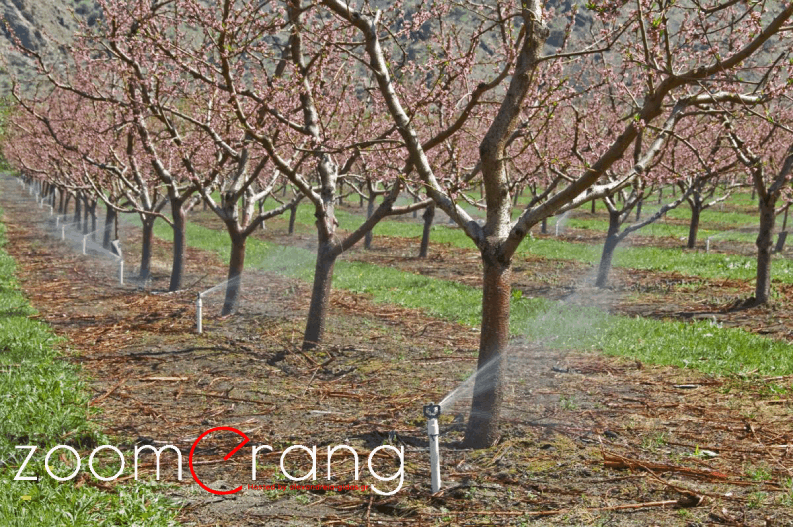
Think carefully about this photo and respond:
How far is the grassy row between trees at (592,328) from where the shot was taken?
895cm

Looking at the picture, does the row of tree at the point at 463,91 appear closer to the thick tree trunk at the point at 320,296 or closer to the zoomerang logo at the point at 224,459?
the thick tree trunk at the point at 320,296

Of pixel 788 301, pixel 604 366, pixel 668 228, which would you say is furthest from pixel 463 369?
pixel 668 228

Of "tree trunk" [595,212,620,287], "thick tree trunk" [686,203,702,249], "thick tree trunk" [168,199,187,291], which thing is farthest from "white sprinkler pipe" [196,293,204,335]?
"thick tree trunk" [686,203,702,249]

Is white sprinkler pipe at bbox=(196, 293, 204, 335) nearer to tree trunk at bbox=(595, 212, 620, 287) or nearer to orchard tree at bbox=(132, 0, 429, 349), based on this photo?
orchard tree at bbox=(132, 0, 429, 349)

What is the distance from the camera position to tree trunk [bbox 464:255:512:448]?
6.07 meters

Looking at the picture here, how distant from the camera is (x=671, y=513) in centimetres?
463

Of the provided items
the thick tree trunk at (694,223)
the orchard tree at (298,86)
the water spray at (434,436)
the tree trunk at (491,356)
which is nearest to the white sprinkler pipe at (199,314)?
the orchard tree at (298,86)

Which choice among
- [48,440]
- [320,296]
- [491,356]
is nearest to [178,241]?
[320,296]

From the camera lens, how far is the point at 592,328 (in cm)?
1138

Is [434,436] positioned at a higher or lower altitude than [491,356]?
lower

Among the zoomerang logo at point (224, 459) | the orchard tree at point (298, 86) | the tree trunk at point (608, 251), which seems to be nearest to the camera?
the zoomerang logo at point (224, 459)

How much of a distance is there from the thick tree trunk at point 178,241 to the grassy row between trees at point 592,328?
355 cm

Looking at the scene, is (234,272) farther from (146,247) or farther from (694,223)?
(694,223)

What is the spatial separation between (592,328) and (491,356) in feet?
19.0
